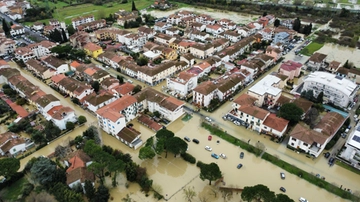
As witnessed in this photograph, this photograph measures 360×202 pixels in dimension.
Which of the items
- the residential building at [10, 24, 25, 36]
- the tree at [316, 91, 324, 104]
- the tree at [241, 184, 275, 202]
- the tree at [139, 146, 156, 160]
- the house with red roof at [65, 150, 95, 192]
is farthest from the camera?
the residential building at [10, 24, 25, 36]

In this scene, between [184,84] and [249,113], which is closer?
[249,113]

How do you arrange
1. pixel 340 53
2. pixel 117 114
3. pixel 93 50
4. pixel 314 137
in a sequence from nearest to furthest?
pixel 314 137, pixel 117 114, pixel 93 50, pixel 340 53

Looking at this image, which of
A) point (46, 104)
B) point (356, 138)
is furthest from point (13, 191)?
point (356, 138)

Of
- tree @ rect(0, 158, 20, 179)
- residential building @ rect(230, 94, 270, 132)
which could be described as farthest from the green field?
tree @ rect(0, 158, 20, 179)

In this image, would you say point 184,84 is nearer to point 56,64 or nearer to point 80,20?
point 56,64

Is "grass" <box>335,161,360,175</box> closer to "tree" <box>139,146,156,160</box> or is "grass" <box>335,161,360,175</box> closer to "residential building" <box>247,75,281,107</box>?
"residential building" <box>247,75,281,107</box>
